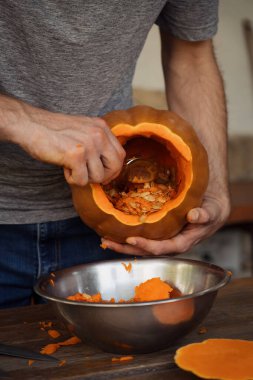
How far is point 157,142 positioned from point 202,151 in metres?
0.10

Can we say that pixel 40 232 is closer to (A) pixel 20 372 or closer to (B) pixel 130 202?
(B) pixel 130 202

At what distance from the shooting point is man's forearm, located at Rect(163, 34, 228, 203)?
5.43 ft

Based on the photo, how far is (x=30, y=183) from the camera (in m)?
1.47

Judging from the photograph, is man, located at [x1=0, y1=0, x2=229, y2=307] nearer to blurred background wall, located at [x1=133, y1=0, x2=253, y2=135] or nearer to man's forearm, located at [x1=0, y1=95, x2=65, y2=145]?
man's forearm, located at [x1=0, y1=95, x2=65, y2=145]

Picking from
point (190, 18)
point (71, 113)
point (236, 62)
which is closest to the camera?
point (71, 113)

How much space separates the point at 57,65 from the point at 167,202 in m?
0.39

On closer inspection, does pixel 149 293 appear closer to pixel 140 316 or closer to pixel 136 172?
pixel 140 316

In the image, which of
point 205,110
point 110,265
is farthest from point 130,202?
point 205,110

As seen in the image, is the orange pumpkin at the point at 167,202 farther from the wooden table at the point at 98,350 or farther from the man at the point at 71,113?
the wooden table at the point at 98,350

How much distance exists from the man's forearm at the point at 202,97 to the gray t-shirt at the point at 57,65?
232 millimetres

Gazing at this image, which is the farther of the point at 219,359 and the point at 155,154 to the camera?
the point at 155,154

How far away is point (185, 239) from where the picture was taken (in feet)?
4.48

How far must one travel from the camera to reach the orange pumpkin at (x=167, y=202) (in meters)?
1.25

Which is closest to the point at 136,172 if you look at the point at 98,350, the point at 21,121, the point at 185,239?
the point at 185,239
